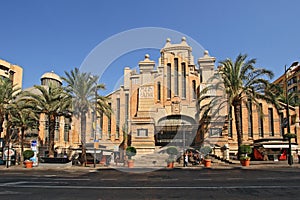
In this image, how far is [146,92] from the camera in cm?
4191

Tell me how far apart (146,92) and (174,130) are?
6691mm

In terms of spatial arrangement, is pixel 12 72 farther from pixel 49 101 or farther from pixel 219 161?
pixel 219 161

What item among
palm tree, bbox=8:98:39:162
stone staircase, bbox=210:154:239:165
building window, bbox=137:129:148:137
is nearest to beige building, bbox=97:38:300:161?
building window, bbox=137:129:148:137

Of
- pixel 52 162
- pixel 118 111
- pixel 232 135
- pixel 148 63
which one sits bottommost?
pixel 52 162

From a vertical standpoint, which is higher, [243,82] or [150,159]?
[243,82]

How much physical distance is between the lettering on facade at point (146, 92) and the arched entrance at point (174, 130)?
4006mm

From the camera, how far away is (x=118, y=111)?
45719 millimetres

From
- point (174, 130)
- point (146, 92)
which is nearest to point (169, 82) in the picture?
point (146, 92)

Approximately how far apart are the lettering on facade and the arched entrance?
401 cm

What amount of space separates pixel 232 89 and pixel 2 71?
150ft

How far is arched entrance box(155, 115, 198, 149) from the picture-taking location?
39716 mm

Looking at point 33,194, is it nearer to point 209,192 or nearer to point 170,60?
point 209,192

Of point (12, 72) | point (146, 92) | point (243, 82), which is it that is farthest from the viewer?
point (12, 72)

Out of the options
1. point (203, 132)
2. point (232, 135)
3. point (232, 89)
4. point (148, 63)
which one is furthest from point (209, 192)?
point (148, 63)
